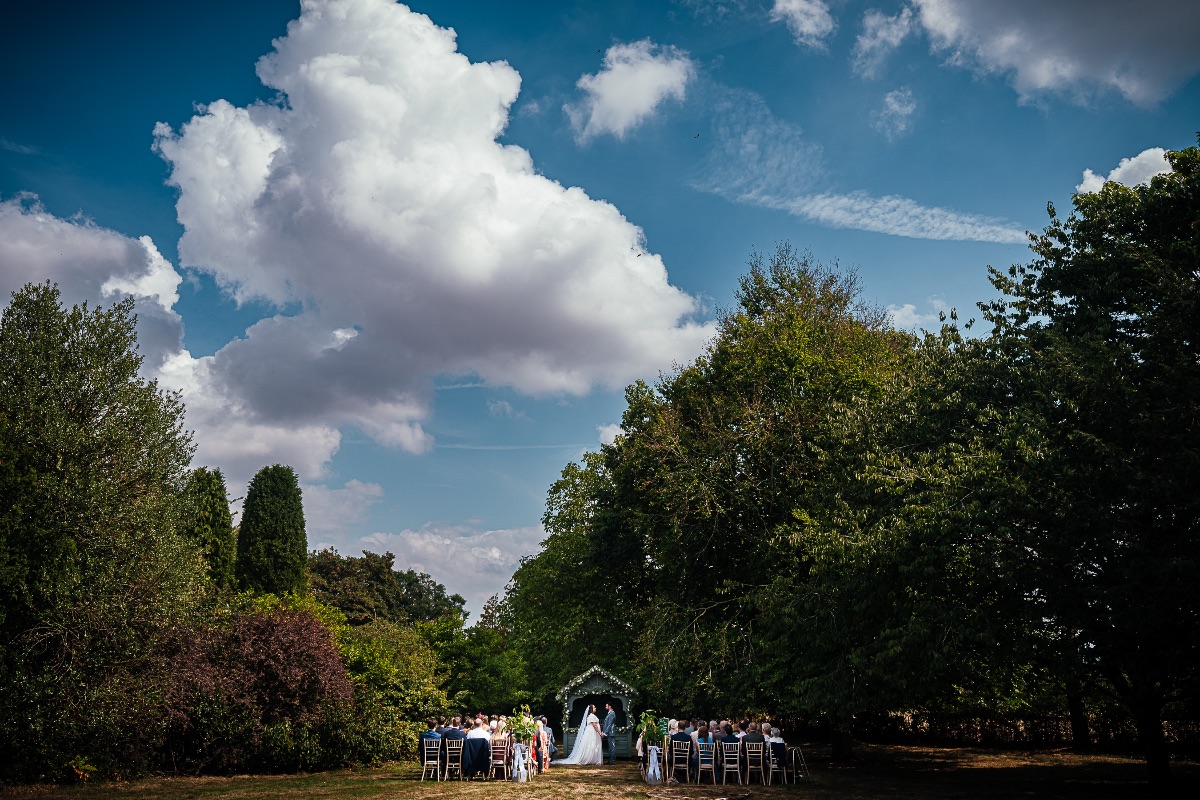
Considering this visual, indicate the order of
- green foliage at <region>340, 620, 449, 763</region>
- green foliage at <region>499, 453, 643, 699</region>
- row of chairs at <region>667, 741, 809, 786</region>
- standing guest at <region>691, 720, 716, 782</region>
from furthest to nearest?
green foliage at <region>499, 453, 643, 699</region> → green foliage at <region>340, 620, 449, 763</region> → standing guest at <region>691, 720, 716, 782</region> → row of chairs at <region>667, 741, 809, 786</region>

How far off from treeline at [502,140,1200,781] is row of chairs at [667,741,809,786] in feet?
5.16

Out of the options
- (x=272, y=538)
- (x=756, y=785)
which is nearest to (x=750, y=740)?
(x=756, y=785)

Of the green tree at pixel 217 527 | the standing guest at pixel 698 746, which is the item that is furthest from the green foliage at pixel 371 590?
the standing guest at pixel 698 746

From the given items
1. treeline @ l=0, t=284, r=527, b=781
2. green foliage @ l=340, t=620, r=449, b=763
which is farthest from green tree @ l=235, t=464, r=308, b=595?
treeline @ l=0, t=284, r=527, b=781

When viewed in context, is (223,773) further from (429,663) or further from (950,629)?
(950,629)

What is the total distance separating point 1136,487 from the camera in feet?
44.2

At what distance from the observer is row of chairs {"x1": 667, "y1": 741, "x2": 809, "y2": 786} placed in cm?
1902

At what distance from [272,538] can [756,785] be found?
99.3ft

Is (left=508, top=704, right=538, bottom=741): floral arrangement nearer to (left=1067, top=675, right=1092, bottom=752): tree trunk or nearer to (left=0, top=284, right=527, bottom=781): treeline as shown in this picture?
(left=0, top=284, right=527, bottom=781): treeline

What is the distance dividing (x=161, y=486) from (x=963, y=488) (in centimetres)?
1860

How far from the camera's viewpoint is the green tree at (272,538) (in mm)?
40625

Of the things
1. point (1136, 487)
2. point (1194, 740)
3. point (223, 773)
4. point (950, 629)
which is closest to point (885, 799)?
point (950, 629)

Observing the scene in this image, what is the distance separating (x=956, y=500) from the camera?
1559cm

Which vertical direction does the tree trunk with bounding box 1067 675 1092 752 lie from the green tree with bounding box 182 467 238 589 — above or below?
below
